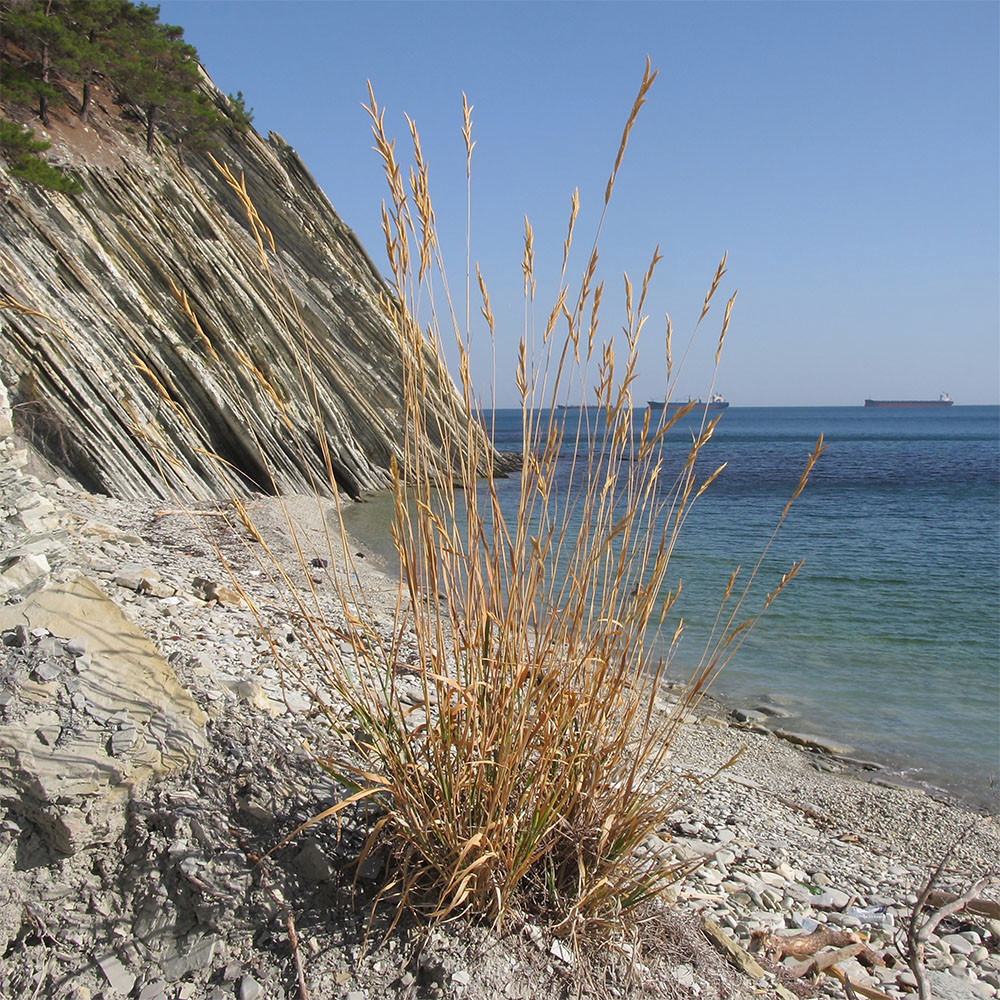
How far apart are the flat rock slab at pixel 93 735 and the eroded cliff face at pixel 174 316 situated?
484 centimetres

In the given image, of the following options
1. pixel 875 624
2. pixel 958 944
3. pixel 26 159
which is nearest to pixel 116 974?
pixel 958 944

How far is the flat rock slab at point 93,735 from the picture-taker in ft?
6.20

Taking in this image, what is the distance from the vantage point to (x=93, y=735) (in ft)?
6.60

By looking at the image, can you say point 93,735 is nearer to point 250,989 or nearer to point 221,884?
point 221,884

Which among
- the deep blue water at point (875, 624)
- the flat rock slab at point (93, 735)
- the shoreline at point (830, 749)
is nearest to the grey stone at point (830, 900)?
the flat rock slab at point (93, 735)

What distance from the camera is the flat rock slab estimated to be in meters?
1.89

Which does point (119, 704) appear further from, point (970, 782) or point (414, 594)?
point (970, 782)

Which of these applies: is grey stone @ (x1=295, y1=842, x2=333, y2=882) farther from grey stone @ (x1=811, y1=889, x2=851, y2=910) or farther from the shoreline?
the shoreline

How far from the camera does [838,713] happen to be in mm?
6695

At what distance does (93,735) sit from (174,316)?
43.2 ft

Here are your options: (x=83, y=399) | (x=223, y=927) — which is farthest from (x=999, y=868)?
(x=83, y=399)

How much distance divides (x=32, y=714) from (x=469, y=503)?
1272mm

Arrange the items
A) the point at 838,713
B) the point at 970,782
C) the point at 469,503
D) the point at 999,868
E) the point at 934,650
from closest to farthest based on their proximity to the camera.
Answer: the point at 469,503, the point at 999,868, the point at 970,782, the point at 838,713, the point at 934,650

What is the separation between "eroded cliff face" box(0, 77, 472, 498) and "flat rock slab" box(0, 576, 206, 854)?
15.9 ft
